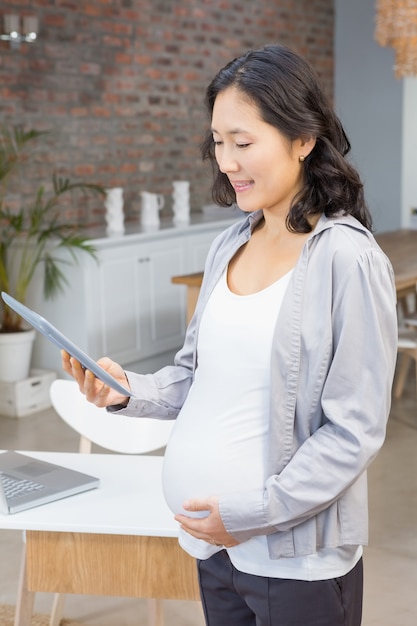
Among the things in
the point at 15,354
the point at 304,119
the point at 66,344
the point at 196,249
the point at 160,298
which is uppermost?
the point at 304,119

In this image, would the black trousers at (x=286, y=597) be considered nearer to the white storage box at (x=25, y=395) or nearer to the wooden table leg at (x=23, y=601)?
the wooden table leg at (x=23, y=601)

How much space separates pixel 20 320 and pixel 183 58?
9.18ft

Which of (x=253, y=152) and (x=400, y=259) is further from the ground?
(x=253, y=152)

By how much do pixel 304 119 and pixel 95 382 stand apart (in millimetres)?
575

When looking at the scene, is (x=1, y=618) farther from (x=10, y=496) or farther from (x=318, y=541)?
(x=318, y=541)

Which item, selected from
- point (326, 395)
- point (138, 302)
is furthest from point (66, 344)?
point (138, 302)

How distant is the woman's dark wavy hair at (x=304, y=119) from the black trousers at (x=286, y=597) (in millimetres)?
535

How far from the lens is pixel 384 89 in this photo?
344 inches

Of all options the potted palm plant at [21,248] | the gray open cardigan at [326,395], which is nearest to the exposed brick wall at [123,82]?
the potted palm plant at [21,248]

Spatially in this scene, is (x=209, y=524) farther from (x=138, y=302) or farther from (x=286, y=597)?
(x=138, y=302)

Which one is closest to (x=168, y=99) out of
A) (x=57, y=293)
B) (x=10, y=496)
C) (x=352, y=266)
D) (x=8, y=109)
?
(x=8, y=109)

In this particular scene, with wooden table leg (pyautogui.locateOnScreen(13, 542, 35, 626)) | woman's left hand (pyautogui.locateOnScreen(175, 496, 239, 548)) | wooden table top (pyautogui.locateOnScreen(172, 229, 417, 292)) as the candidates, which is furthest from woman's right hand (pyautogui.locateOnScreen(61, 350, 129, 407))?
wooden table top (pyautogui.locateOnScreen(172, 229, 417, 292))

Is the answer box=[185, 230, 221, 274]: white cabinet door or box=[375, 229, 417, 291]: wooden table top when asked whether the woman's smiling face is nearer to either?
box=[375, 229, 417, 291]: wooden table top

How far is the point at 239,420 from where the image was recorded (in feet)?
4.55
